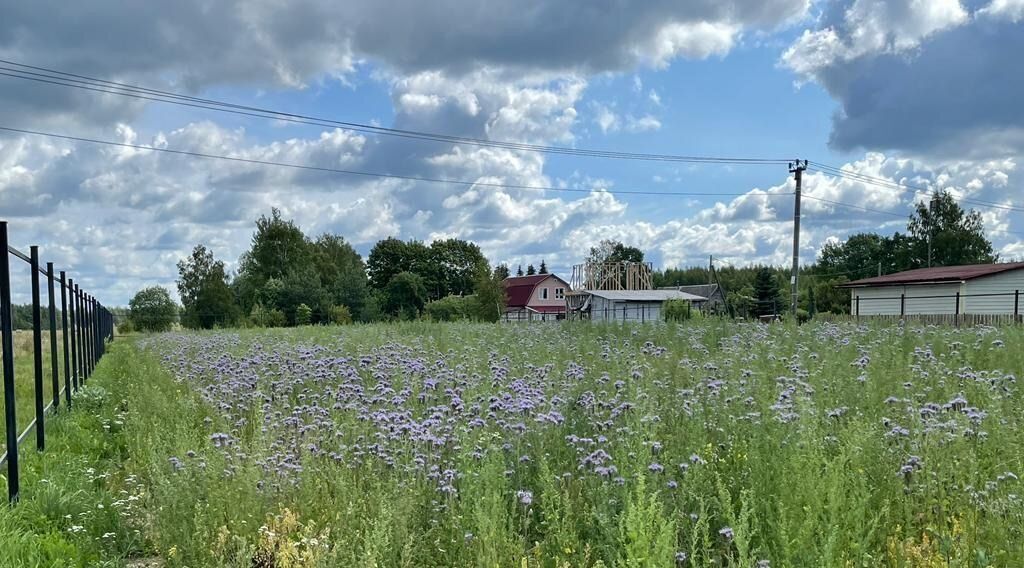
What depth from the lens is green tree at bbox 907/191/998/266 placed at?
53.4 m

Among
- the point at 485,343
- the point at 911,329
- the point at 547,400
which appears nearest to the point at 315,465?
the point at 547,400

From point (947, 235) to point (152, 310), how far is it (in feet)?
196

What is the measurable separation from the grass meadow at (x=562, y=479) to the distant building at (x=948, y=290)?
30.2 meters

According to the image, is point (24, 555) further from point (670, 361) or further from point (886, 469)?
point (670, 361)

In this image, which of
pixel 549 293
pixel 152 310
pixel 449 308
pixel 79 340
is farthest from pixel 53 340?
pixel 549 293

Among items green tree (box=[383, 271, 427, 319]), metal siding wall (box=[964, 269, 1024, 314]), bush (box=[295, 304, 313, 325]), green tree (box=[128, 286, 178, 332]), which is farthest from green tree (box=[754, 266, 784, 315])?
green tree (box=[128, 286, 178, 332])

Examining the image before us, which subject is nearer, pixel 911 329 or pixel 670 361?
pixel 670 361

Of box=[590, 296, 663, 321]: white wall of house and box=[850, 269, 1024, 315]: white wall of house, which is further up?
box=[850, 269, 1024, 315]: white wall of house

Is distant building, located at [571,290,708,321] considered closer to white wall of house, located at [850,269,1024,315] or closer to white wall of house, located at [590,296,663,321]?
white wall of house, located at [590,296,663,321]

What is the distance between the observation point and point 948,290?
111ft

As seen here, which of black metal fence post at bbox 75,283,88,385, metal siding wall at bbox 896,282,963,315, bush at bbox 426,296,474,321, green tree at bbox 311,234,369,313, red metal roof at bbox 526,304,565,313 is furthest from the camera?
red metal roof at bbox 526,304,565,313

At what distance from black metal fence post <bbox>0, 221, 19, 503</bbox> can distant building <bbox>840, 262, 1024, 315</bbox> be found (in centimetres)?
3323

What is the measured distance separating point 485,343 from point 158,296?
4876cm

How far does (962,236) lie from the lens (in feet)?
175
